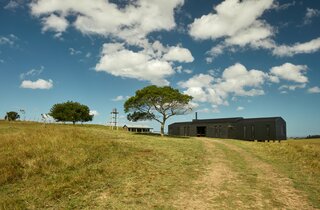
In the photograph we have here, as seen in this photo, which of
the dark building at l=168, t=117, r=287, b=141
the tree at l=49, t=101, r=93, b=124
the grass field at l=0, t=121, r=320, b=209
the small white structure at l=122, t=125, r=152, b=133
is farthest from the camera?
the small white structure at l=122, t=125, r=152, b=133

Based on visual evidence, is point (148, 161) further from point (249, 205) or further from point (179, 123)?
point (179, 123)

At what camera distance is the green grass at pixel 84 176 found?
10086 millimetres

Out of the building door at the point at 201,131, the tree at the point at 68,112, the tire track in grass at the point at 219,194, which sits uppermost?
the tree at the point at 68,112

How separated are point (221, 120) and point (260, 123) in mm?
9980

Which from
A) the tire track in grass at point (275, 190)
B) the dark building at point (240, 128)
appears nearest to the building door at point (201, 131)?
the dark building at point (240, 128)

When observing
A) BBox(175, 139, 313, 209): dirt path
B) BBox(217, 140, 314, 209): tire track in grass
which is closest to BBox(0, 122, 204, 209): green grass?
BBox(175, 139, 313, 209): dirt path

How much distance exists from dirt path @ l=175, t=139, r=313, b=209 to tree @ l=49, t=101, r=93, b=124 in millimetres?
75154

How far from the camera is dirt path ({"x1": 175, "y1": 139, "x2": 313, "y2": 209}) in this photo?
977 cm

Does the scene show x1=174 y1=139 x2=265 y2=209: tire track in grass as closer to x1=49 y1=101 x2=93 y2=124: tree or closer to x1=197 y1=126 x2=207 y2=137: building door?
x1=197 y1=126 x2=207 y2=137: building door

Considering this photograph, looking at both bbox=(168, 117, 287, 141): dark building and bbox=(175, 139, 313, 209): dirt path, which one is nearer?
bbox=(175, 139, 313, 209): dirt path

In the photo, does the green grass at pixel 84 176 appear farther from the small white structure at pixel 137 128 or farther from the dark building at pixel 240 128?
the small white structure at pixel 137 128

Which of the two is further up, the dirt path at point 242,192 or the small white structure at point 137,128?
the small white structure at point 137,128

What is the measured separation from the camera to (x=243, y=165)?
17.9 m

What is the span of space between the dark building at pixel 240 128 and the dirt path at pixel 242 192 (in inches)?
1740
